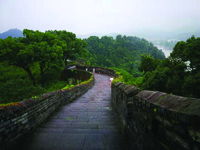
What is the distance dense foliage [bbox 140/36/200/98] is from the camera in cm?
973

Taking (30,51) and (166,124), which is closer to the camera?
(166,124)

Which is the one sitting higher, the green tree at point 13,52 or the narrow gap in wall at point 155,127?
the green tree at point 13,52

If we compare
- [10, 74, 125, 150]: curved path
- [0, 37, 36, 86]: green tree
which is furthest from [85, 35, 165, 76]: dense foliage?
[10, 74, 125, 150]: curved path

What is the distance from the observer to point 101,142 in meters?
3.52

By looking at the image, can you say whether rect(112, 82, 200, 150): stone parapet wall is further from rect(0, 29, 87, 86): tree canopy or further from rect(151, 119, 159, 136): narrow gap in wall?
rect(0, 29, 87, 86): tree canopy

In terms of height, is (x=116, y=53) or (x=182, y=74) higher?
(x=116, y=53)

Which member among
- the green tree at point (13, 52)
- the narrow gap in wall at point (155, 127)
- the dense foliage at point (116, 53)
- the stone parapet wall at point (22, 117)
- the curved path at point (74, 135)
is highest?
the dense foliage at point (116, 53)

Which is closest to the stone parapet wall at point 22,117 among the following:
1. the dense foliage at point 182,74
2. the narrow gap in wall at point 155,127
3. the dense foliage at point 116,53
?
the narrow gap in wall at point 155,127

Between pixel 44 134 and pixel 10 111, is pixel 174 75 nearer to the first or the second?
pixel 44 134

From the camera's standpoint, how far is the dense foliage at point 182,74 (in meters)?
9.73

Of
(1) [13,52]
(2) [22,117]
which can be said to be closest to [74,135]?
(2) [22,117]

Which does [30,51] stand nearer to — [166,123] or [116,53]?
[166,123]

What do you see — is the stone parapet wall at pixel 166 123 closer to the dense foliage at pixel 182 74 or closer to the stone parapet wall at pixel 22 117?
the stone parapet wall at pixel 22 117

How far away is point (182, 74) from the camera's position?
12.5 metres
